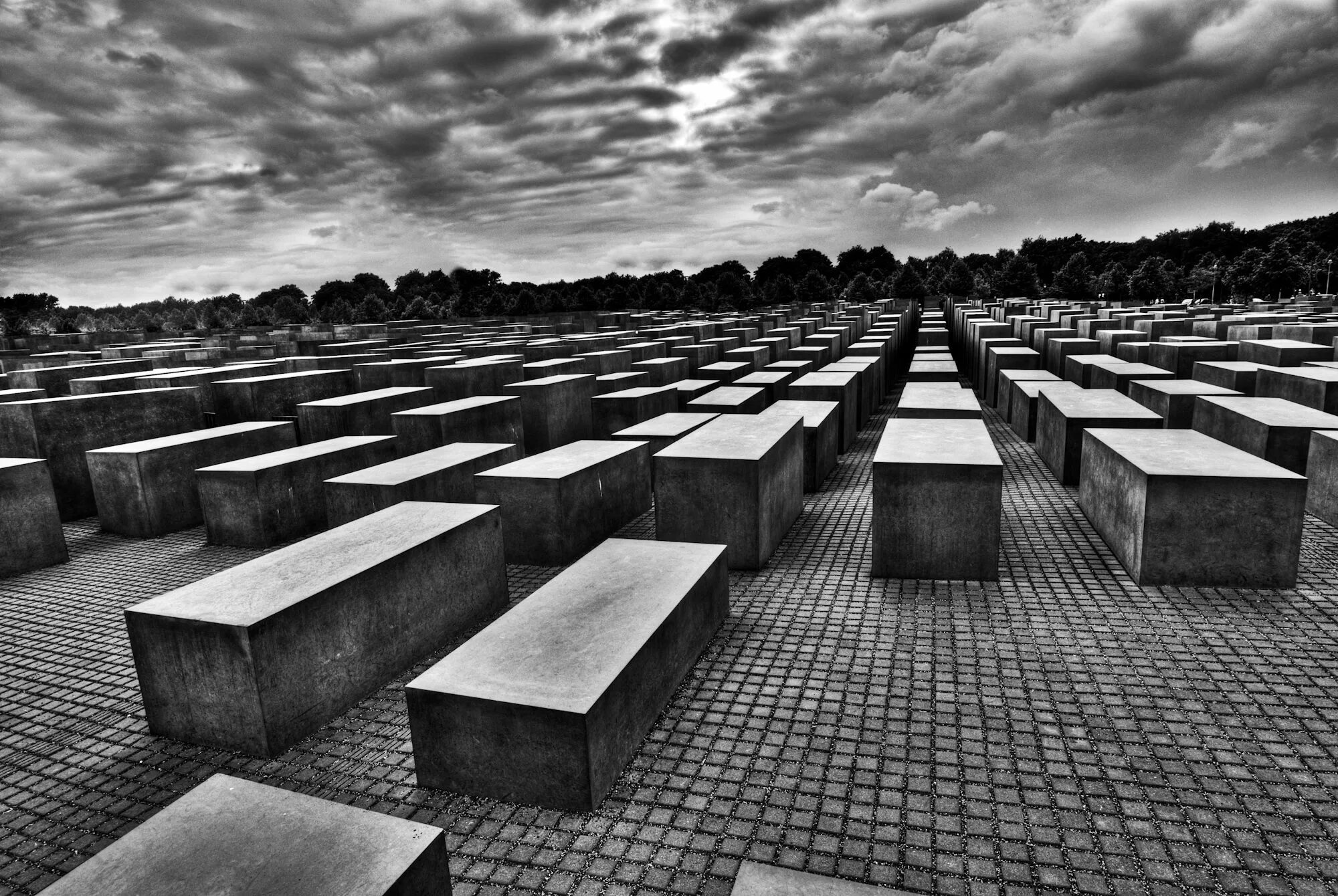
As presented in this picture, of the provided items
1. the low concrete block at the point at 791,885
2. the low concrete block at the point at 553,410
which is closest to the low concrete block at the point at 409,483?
the low concrete block at the point at 553,410

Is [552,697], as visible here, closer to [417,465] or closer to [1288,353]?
[417,465]

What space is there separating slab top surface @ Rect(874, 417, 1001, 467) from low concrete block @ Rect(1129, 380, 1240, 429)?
4.43 m

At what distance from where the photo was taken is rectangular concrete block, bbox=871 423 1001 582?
7.14 metres

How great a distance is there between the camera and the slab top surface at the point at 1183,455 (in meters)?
6.86

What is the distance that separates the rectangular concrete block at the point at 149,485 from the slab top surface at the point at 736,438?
6.81m

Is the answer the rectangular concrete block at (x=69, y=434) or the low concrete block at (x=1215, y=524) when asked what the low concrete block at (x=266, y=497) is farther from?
the low concrete block at (x=1215, y=524)

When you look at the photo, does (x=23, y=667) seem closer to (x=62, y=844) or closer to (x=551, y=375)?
(x=62, y=844)

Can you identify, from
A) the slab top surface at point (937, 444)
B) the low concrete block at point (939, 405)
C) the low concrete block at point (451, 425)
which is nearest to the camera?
the slab top surface at point (937, 444)

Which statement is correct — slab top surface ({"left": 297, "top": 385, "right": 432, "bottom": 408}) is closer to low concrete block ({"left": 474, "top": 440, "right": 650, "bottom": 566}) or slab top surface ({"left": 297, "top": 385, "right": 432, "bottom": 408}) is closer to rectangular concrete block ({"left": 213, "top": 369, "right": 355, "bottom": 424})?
rectangular concrete block ({"left": 213, "top": 369, "right": 355, "bottom": 424})

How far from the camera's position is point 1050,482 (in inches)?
434

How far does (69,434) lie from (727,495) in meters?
10.7

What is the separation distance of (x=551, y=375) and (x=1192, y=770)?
14.7 m

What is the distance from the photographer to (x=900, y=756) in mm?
4496

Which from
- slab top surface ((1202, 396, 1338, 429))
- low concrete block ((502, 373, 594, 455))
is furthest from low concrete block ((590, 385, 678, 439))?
slab top surface ((1202, 396, 1338, 429))
